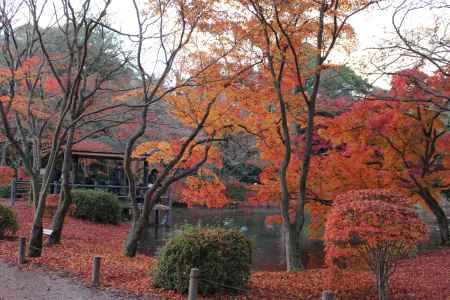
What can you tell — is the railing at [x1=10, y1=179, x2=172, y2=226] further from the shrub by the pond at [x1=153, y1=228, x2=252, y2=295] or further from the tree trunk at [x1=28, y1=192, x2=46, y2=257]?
the shrub by the pond at [x1=153, y1=228, x2=252, y2=295]

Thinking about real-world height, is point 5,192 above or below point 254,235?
above

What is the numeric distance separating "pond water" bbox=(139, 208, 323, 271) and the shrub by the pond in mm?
1003

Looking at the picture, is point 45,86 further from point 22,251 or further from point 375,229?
point 375,229

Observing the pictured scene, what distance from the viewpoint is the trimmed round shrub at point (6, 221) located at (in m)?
13.5

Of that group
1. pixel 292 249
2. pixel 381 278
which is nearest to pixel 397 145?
pixel 292 249

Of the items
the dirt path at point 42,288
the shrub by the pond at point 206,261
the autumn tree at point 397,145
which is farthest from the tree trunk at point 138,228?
the autumn tree at point 397,145

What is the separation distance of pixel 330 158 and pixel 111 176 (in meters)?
23.9

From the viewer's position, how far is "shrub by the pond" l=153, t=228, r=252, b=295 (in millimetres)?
7695

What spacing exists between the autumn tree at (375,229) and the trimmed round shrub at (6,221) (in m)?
9.68

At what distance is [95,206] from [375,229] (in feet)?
63.4

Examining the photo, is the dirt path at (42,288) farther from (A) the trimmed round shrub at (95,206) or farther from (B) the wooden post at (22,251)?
(A) the trimmed round shrub at (95,206)

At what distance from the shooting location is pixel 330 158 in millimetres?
14875

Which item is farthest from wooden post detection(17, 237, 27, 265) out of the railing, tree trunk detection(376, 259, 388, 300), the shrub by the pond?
the railing

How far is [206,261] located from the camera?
7727mm
